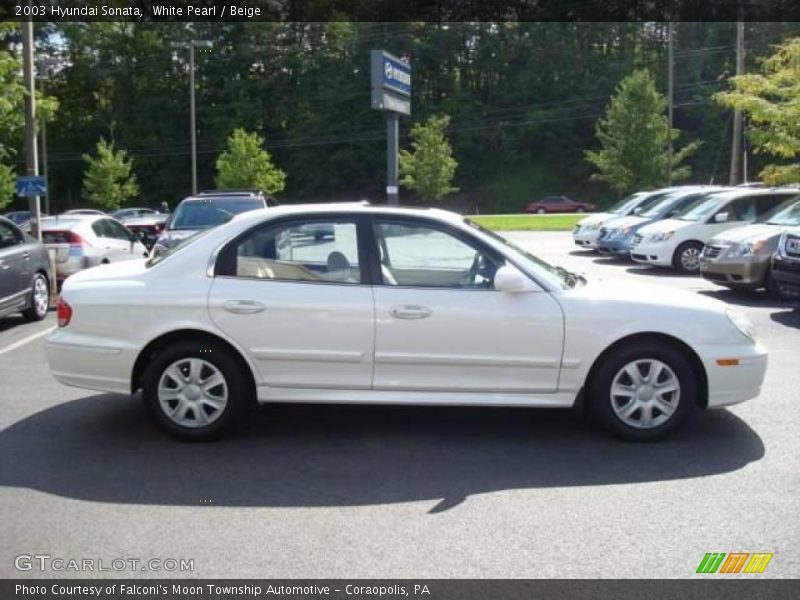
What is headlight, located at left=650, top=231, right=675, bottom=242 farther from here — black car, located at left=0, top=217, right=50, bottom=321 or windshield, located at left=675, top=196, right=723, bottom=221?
black car, located at left=0, top=217, right=50, bottom=321

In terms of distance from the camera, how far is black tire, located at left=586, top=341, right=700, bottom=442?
5711mm

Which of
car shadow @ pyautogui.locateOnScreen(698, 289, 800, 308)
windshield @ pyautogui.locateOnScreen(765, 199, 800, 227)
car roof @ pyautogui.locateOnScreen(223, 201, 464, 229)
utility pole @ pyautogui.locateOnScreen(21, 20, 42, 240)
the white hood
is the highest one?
utility pole @ pyautogui.locateOnScreen(21, 20, 42, 240)

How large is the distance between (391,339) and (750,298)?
911 cm

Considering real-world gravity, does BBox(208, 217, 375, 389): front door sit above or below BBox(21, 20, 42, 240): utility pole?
below

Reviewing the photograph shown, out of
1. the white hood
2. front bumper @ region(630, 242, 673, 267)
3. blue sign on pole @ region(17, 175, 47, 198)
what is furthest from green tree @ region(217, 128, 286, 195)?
blue sign on pole @ region(17, 175, 47, 198)

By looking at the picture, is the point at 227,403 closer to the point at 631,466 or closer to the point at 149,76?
the point at 631,466

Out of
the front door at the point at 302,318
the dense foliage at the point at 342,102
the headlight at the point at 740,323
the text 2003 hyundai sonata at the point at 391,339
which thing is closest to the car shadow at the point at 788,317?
the headlight at the point at 740,323

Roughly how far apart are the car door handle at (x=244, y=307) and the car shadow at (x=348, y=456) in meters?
0.90

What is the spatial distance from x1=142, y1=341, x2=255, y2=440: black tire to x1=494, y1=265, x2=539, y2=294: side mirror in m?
1.80

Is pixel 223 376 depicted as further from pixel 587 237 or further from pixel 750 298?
pixel 587 237

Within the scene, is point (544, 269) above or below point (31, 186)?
below

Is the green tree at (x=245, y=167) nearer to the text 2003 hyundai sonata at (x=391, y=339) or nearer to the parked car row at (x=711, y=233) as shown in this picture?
the parked car row at (x=711, y=233)

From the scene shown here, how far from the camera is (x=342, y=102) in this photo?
71.6 meters

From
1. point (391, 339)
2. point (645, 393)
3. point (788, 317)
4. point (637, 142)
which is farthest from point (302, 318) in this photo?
point (637, 142)
